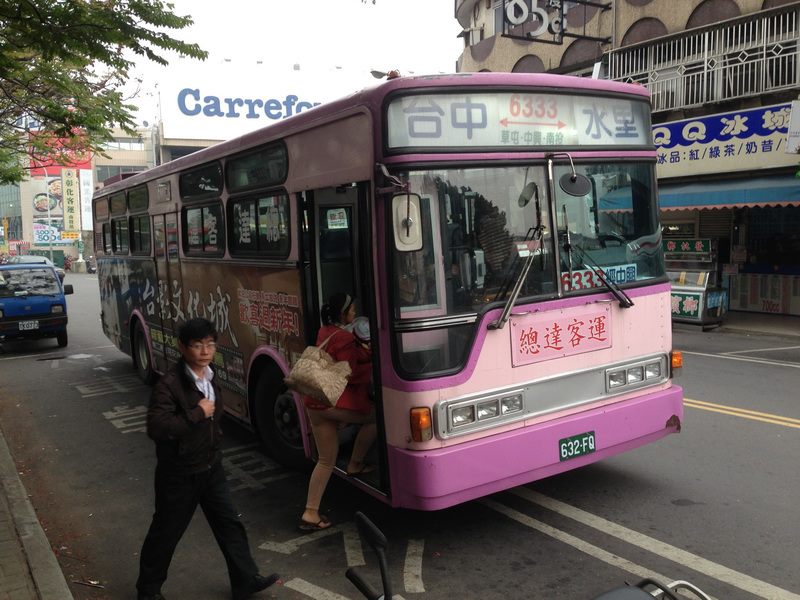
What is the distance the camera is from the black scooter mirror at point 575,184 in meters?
4.50

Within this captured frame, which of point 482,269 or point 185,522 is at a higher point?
point 482,269

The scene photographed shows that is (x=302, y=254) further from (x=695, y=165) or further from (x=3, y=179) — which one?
(x=695, y=165)

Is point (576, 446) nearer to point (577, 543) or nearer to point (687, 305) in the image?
point (577, 543)

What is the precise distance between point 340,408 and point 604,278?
1.98 metres

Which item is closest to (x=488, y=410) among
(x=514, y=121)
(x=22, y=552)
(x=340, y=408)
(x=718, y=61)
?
(x=340, y=408)

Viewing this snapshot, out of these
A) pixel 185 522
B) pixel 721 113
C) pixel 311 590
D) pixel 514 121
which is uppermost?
pixel 721 113

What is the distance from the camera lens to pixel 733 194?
14.4 meters

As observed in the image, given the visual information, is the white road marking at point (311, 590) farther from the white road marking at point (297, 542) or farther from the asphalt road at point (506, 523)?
the white road marking at point (297, 542)

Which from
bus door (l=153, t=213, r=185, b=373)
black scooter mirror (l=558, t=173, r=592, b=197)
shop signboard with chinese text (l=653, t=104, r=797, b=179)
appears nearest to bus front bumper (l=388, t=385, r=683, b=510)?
black scooter mirror (l=558, t=173, r=592, b=197)

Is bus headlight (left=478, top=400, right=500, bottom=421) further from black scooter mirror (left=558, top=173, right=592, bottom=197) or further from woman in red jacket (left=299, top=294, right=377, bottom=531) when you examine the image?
black scooter mirror (left=558, top=173, right=592, bottom=197)

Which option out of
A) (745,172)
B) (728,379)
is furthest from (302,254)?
(745,172)

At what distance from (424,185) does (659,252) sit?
210 cm

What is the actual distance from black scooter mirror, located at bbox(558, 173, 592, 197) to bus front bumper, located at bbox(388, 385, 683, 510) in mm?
1455

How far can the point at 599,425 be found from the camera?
4.67 m
